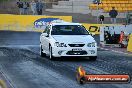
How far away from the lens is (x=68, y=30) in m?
21.1

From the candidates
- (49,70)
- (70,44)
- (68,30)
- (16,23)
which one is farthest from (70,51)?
(16,23)

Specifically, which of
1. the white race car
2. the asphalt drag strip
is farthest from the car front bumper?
the asphalt drag strip

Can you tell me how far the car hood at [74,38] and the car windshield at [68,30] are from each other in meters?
0.46

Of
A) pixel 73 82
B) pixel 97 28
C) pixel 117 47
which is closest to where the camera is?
pixel 73 82

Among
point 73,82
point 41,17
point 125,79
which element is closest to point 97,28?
point 41,17

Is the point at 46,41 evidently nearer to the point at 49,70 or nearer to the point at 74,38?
the point at 74,38

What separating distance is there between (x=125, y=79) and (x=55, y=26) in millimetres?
14235

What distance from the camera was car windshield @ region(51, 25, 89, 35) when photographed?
2092 cm

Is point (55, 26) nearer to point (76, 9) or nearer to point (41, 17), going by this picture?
point (41, 17)

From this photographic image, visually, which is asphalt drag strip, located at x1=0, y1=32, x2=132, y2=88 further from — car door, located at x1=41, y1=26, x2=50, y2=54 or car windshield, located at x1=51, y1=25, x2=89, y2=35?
car windshield, located at x1=51, y1=25, x2=89, y2=35

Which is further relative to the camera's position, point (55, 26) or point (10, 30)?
point (10, 30)

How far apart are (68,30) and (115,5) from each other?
28.6 m

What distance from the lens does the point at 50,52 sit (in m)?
20.2

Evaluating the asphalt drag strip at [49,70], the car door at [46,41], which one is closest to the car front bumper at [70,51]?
the asphalt drag strip at [49,70]
